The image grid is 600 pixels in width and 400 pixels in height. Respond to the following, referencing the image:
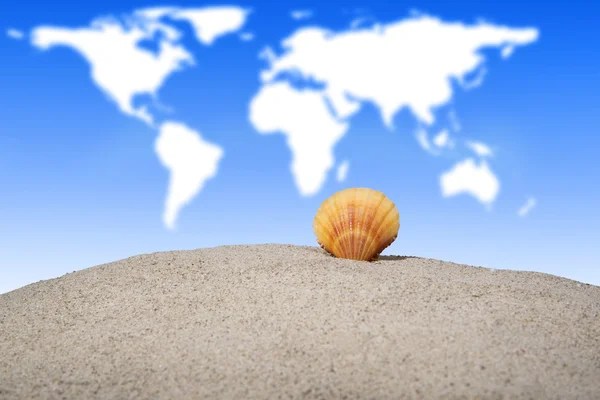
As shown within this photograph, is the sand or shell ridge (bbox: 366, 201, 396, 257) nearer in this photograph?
the sand

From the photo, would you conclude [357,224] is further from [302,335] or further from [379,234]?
[302,335]

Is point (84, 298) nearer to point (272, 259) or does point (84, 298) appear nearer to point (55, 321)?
point (55, 321)

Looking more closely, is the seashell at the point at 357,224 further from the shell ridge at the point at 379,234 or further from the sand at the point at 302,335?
the sand at the point at 302,335

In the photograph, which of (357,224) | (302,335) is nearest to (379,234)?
(357,224)

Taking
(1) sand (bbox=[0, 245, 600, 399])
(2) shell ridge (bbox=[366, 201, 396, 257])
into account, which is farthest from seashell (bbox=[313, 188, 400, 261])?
(1) sand (bbox=[0, 245, 600, 399])

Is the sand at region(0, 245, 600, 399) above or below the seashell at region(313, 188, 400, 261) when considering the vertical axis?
below

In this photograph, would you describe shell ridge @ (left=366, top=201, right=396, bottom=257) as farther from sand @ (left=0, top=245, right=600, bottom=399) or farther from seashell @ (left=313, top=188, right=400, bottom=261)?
sand @ (left=0, top=245, right=600, bottom=399)

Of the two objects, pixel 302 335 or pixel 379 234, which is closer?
pixel 302 335
